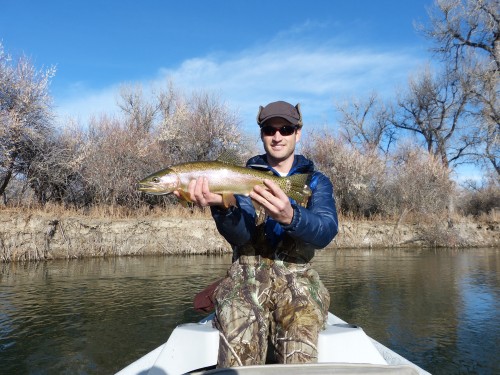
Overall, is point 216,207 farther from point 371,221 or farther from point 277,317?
point 371,221

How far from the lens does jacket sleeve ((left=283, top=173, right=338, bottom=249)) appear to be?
2566mm

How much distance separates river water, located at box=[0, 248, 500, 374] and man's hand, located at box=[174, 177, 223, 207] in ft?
12.3

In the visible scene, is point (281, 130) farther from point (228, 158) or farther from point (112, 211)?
point (112, 211)

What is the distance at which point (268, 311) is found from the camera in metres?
2.90

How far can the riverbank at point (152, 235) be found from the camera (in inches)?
699

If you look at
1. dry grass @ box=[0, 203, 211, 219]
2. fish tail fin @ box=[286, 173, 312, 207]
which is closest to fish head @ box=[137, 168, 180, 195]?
fish tail fin @ box=[286, 173, 312, 207]

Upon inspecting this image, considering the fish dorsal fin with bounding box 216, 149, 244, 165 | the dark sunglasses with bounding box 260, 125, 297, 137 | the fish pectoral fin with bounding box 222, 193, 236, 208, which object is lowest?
the fish pectoral fin with bounding box 222, 193, 236, 208

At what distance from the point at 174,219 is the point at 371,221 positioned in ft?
41.6

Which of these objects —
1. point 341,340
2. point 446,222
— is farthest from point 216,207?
point 446,222

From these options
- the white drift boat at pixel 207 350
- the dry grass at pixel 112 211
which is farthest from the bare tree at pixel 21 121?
the white drift boat at pixel 207 350

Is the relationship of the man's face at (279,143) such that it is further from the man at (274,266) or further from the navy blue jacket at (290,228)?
the navy blue jacket at (290,228)

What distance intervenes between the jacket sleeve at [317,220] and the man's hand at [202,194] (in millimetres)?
509

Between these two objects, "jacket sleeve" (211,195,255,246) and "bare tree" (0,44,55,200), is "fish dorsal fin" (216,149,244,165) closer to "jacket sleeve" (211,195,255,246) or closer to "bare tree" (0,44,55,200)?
"jacket sleeve" (211,195,255,246)

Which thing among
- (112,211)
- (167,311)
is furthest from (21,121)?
(167,311)
